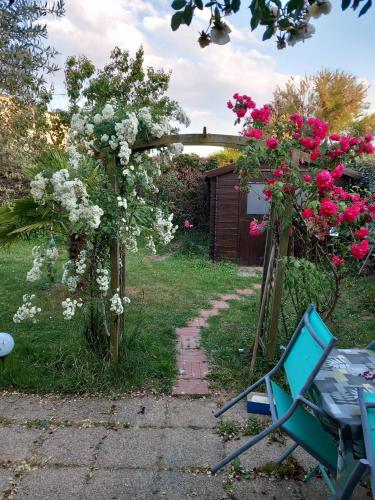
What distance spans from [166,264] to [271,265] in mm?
5451

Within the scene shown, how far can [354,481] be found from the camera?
160 cm

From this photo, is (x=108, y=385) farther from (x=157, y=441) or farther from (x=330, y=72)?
(x=330, y=72)

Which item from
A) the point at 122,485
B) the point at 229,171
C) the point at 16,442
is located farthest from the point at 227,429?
the point at 229,171

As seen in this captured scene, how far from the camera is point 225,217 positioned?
9.63m

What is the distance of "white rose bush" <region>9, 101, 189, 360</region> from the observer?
308 cm

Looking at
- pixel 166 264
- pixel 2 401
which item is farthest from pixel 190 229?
pixel 2 401

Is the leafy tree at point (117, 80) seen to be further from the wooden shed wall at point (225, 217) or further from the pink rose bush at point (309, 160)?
the pink rose bush at point (309, 160)

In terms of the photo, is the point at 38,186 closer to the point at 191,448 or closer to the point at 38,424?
the point at 38,424

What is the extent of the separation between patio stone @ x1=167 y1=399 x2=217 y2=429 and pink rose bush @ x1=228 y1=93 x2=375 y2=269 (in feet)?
5.70

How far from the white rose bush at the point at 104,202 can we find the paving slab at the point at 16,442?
86 cm

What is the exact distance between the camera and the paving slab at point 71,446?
8.26 feet

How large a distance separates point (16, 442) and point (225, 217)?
753 cm

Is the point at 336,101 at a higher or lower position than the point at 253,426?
higher

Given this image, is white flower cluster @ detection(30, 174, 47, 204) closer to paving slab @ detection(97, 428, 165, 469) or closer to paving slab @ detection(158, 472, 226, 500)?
paving slab @ detection(97, 428, 165, 469)
